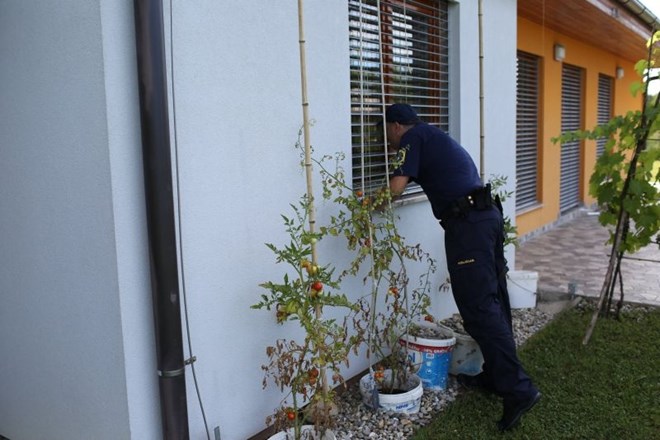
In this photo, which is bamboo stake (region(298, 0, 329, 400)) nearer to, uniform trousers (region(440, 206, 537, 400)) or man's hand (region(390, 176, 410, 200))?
man's hand (region(390, 176, 410, 200))

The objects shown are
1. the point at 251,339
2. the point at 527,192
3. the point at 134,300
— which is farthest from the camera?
the point at 527,192

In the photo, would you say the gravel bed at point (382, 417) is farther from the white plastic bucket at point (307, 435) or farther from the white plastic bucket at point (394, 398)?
the white plastic bucket at point (307, 435)

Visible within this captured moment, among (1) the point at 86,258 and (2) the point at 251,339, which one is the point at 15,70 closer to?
(1) the point at 86,258

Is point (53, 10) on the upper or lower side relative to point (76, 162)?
upper

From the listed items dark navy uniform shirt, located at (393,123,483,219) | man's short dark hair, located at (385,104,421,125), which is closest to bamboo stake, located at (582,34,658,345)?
dark navy uniform shirt, located at (393,123,483,219)

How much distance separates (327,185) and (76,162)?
152cm

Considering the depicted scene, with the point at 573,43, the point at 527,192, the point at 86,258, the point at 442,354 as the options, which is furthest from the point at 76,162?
the point at 573,43

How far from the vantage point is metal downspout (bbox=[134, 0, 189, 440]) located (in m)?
2.51

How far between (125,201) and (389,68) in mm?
2581

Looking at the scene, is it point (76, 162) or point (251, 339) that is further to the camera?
point (251, 339)

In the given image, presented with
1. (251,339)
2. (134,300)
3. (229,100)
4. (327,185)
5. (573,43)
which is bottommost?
(251,339)

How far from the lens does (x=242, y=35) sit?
3.08 m

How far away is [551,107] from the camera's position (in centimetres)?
977

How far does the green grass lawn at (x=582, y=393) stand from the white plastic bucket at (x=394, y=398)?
0.18 metres
